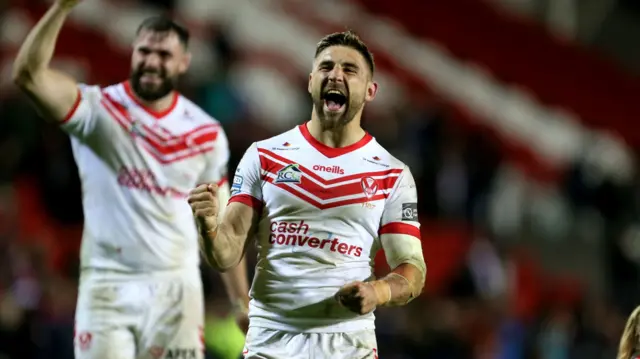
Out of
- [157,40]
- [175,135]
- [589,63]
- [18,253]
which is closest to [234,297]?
[175,135]

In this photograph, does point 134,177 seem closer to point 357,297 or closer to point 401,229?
point 401,229

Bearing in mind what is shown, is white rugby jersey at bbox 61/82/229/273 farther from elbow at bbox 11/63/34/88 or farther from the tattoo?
the tattoo

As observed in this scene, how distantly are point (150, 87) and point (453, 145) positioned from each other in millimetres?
7209

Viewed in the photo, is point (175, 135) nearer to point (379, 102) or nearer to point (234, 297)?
point (234, 297)

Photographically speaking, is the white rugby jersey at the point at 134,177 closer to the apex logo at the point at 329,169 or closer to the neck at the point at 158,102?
the neck at the point at 158,102

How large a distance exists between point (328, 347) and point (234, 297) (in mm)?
1579

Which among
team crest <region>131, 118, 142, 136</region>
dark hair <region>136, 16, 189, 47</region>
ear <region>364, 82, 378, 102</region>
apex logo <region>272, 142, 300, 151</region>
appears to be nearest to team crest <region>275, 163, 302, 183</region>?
apex logo <region>272, 142, 300, 151</region>

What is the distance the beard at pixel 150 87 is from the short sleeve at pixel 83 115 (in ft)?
0.72

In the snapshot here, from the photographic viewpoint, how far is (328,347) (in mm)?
4777

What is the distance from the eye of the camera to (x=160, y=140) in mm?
6488

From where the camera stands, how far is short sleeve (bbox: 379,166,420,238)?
4.94 metres

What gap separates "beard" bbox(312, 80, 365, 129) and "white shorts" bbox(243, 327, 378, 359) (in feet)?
3.05

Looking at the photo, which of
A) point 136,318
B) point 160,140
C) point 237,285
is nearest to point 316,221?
point 237,285

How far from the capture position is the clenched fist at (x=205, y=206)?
14.7 feet
